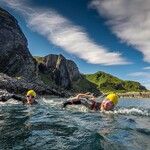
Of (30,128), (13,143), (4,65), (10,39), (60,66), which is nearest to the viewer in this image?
(13,143)

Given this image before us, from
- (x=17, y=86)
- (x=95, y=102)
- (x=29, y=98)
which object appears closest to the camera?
(x=95, y=102)

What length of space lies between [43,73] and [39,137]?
159735mm

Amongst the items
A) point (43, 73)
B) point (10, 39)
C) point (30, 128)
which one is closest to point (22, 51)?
point (10, 39)

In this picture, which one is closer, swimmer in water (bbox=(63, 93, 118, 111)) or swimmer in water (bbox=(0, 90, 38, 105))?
swimmer in water (bbox=(63, 93, 118, 111))

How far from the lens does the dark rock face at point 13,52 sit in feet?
419

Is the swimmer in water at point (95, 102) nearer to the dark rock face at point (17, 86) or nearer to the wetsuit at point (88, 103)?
the wetsuit at point (88, 103)

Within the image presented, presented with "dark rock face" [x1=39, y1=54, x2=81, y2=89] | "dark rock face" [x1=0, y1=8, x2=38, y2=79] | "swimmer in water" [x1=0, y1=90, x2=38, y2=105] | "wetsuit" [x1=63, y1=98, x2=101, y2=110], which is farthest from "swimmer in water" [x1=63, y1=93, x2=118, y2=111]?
"dark rock face" [x1=39, y1=54, x2=81, y2=89]

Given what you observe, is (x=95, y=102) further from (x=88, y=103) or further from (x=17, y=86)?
(x=17, y=86)

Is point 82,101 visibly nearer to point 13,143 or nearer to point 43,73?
point 13,143

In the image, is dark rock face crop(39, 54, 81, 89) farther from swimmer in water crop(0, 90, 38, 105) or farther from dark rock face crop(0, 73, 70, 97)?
swimmer in water crop(0, 90, 38, 105)

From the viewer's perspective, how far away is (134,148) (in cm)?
1369

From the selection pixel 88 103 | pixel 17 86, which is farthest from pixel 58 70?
pixel 88 103

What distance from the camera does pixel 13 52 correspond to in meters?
133

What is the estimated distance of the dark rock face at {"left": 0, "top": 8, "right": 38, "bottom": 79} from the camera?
419 feet
